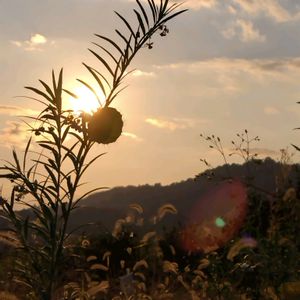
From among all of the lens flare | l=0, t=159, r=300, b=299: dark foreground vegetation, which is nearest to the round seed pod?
l=0, t=159, r=300, b=299: dark foreground vegetation

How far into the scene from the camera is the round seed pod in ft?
15.4

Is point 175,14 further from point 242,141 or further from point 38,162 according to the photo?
point 242,141

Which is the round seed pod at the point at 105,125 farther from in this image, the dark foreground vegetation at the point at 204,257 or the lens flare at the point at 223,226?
the lens flare at the point at 223,226

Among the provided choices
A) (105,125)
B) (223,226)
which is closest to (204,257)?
(223,226)

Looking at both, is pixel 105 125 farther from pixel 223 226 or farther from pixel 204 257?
pixel 204 257

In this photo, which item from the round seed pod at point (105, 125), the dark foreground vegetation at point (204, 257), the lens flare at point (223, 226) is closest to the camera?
the round seed pod at point (105, 125)

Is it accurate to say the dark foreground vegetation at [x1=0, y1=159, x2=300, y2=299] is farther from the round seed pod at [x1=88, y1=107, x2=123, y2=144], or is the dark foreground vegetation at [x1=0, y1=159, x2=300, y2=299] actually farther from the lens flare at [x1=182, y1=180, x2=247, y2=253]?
the round seed pod at [x1=88, y1=107, x2=123, y2=144]

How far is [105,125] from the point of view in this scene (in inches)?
188

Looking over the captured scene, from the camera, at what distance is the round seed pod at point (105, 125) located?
4.70 m

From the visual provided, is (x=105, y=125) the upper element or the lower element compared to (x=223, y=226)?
upper

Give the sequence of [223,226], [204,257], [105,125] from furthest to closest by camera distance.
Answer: [204,257]
[223,226]
[105,125]

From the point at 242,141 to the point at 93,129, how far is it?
7378 mm

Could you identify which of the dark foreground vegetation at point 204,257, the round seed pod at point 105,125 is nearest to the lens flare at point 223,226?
the dark foreground vegetation at point 204,257

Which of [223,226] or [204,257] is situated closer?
[223,226]
